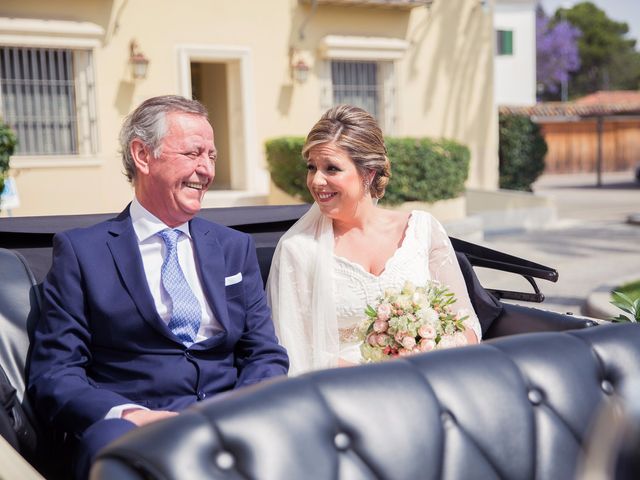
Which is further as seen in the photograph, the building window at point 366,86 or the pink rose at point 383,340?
the building window at point 366,86

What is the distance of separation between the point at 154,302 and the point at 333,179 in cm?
102

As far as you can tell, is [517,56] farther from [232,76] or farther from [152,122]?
[152,122]

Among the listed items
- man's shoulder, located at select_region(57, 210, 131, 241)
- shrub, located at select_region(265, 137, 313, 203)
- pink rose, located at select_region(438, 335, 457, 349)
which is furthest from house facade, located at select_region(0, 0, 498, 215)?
pink rose, located at select_region(438, 335, 457, 349)

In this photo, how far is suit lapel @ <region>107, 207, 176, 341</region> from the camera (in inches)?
116

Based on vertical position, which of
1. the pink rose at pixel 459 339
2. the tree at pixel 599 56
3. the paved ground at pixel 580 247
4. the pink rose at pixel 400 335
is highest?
the tree at pixel 599 56

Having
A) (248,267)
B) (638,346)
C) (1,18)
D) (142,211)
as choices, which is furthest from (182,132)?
(1,18)

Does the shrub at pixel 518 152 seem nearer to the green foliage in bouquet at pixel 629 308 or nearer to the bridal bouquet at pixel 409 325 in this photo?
the green foliage in bouquet at pixel 629 308

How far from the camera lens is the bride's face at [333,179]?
365 centimetres

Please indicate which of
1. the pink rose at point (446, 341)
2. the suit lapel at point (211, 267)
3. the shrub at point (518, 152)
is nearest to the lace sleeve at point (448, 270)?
the pink rose at point (446, 341)

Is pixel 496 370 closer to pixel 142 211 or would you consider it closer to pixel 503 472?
pixel 503 472

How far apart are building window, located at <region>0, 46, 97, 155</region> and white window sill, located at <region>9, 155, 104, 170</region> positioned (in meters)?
0.16

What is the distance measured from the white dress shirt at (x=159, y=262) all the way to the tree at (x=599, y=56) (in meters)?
68.8

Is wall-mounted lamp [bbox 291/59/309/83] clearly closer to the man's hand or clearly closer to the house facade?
the house facade

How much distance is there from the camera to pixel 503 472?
6.25 ft
